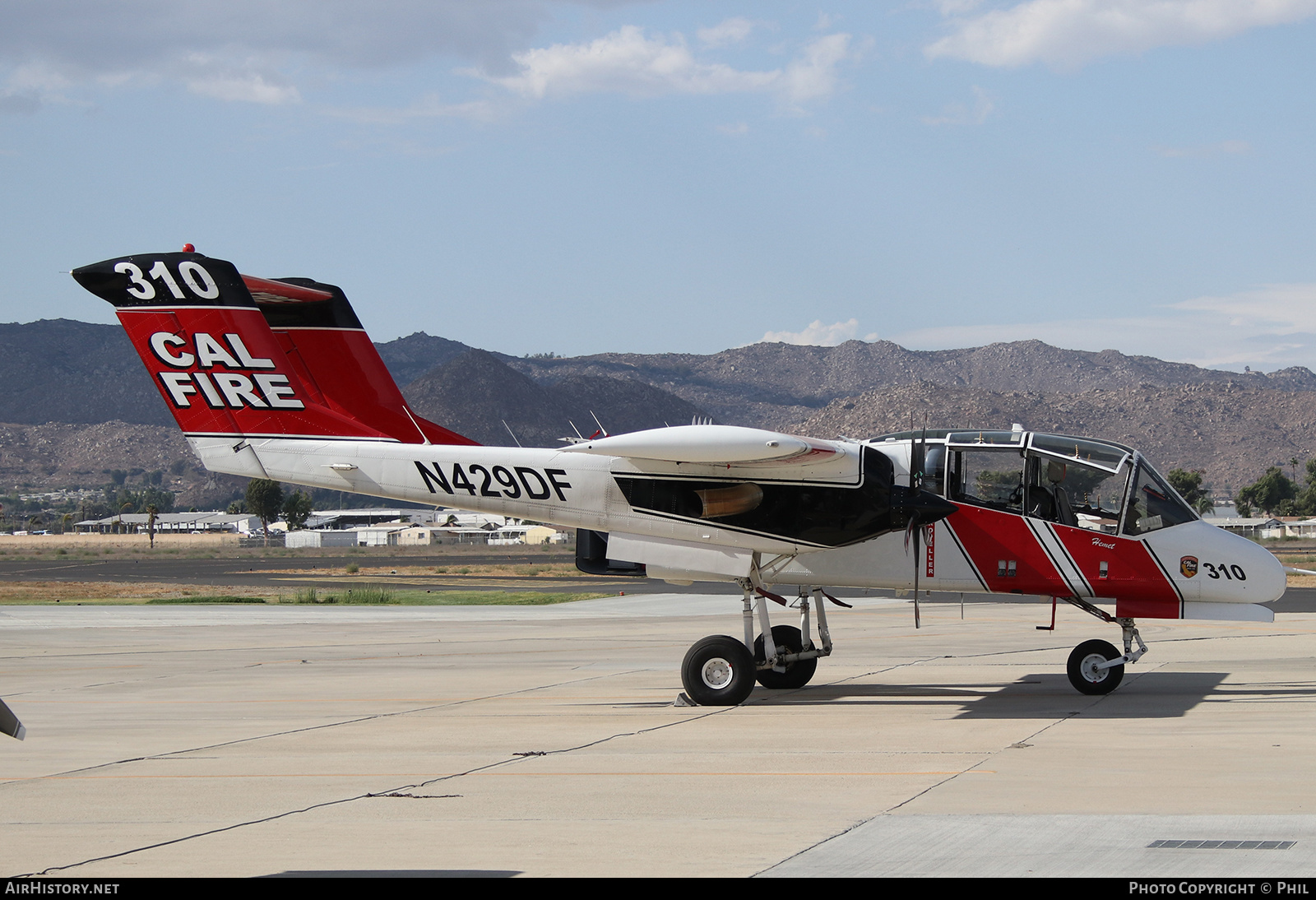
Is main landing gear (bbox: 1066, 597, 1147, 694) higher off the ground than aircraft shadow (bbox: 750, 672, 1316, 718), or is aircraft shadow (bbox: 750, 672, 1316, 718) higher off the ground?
main landing gear (bbox: 1066, 597, 1147, 694)

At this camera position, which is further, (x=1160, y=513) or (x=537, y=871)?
(x=1160, y=513)

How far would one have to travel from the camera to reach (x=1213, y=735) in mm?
12000

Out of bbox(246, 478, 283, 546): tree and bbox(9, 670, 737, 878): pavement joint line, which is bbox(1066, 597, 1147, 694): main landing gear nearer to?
bbox(9, 670, 737, 878): pavement joint line

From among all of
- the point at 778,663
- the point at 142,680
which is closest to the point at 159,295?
the point at 142,680

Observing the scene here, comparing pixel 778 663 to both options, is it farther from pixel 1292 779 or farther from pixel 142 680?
pixel 142 680

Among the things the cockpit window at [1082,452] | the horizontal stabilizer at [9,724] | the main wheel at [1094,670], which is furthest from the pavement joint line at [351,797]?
the cockpit window at [1082,452]

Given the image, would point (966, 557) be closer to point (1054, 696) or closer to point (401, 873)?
point (1054, 696)

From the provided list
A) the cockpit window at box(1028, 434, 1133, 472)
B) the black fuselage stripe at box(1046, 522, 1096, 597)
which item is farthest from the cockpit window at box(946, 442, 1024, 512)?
the black fuselage stripe at box(1046, 522, 1096, 597)

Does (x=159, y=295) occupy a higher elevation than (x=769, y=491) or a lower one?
higher

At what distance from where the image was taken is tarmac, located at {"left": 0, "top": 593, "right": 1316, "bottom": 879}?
293 inches

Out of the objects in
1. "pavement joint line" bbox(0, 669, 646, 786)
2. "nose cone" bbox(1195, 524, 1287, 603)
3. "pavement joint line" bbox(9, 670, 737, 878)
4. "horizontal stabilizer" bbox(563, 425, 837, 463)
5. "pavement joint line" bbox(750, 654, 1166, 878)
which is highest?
"horizontal stabilizer" bbox(563, 425, 837, 463)

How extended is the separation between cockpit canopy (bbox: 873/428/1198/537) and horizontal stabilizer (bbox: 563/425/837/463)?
234 centimetres

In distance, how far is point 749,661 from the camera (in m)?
14.7

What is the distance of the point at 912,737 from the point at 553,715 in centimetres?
417
